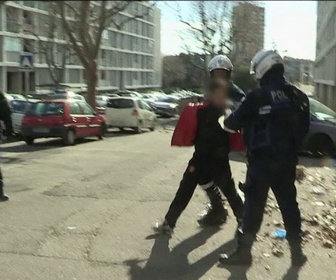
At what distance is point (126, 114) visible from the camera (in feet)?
87.8

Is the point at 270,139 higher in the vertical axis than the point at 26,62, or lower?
lower

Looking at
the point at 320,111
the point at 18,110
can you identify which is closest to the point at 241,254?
the point at 320,111

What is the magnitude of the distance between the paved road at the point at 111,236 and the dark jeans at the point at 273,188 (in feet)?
1.29

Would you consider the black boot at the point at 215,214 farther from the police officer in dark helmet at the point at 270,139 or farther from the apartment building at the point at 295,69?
the apartment building at the point at 295,69

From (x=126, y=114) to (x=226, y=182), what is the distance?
67.2 feet

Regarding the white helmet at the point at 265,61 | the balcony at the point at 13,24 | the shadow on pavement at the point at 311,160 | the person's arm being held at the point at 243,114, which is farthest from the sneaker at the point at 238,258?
the shadow on pavement at the point at 311,160

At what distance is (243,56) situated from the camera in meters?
34.4

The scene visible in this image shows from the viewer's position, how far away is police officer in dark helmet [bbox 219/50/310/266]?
504 centimetres

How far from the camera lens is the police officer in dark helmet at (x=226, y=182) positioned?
6043mm

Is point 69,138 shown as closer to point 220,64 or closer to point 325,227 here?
point 325,227

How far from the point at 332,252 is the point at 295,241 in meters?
0.75

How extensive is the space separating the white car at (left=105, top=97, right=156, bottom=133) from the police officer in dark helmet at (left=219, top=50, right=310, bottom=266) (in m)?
21.3

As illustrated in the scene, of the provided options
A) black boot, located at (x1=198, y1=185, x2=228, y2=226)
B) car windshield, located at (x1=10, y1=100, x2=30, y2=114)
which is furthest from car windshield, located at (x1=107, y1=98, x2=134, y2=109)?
black boot, located at (x1=198, y1=185, x2=228, y2=226)

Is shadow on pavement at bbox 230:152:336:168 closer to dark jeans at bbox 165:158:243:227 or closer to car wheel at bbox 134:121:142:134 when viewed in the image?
dark jeans at bbox 165:158:243:227
